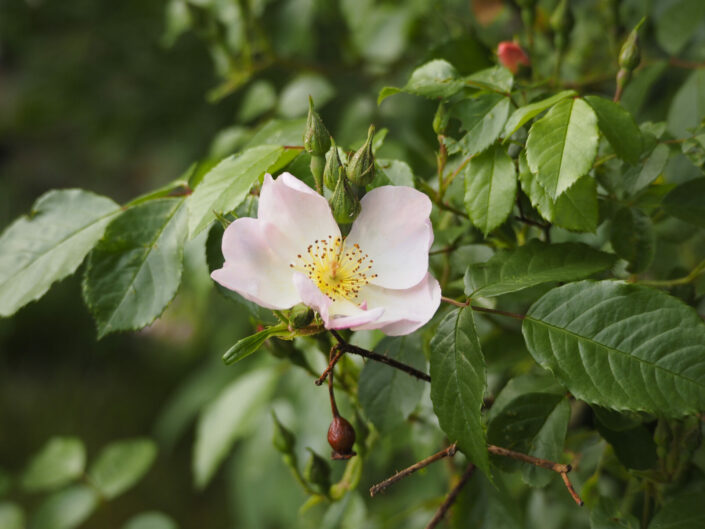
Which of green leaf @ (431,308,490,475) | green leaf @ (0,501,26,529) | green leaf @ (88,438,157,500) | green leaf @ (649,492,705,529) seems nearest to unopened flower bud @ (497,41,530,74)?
green leaf @ (431,308,490,475)

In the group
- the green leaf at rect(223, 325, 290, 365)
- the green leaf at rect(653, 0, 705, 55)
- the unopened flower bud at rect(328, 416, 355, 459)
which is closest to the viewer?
the green leaf at rect(223, 325, 290, 365)

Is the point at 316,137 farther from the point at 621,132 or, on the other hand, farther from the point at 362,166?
the point at 621,132

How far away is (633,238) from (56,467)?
3.53 feet

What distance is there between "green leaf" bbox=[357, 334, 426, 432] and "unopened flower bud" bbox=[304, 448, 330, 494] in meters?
0.10

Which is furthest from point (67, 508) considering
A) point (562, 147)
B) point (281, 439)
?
point (562, 147)

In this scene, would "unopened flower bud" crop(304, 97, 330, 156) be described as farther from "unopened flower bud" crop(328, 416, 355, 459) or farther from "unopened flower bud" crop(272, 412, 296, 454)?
"unopened flower bud" crop(272, 412, 296, 454)

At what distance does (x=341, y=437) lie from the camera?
0.62m

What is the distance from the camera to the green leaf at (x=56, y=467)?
48.8 inches

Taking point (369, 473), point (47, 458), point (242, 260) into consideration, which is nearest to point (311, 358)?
point (242, 260)

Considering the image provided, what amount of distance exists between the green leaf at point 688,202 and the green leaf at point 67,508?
1.09 metres

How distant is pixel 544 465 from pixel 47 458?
1014mm

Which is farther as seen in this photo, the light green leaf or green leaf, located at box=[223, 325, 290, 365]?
the light green leaf

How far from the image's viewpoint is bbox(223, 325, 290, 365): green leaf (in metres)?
0.52

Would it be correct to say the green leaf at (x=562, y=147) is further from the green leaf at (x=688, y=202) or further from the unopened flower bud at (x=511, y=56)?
the unopened flower bud at (x=511, y=56)
